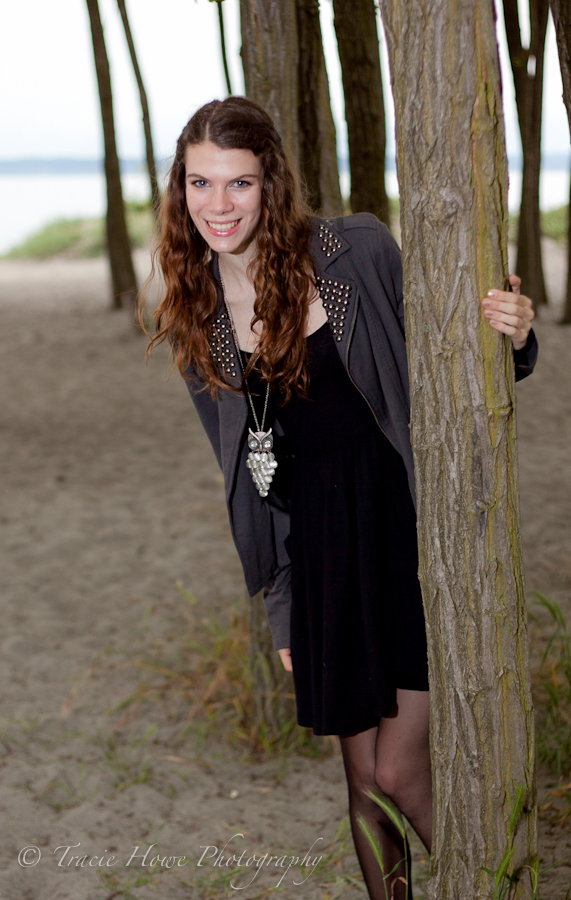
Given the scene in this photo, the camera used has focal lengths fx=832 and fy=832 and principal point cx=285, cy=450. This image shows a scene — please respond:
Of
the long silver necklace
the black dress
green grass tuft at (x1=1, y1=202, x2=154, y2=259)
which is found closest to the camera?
the black dress

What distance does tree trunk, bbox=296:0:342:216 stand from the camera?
268 cm

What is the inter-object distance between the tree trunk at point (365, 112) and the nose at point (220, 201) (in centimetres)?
159

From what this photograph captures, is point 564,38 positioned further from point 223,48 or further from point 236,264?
point 223,48

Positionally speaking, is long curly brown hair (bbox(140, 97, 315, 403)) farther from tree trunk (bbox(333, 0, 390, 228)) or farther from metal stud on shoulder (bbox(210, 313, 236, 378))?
tree trunk (bbox(333, 0, 390, 228))

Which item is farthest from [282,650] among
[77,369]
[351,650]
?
[77,369]

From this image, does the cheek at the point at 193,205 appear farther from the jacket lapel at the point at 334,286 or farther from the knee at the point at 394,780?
the knee at the point at 394,780

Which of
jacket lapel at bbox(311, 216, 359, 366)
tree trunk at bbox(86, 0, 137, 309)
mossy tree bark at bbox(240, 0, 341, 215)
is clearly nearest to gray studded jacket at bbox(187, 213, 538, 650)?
jacket lapel at bbox(311, 216, 359, 366)

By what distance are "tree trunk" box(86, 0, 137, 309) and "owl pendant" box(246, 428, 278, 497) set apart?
4.91m

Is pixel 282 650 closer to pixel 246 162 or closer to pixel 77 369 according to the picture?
pixel 246 162

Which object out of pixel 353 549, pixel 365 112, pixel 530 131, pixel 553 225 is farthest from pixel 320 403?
pixel 553 225

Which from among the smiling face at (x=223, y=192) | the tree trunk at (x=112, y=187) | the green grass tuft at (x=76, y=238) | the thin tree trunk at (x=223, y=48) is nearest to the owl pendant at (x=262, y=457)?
the smiling face at (x=223, y=192)

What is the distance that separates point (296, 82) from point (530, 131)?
5290mm

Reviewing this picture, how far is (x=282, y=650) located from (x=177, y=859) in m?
0.86

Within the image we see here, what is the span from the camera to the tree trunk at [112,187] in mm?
7340
